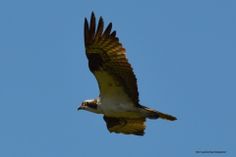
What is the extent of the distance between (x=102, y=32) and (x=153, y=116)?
2.49 m

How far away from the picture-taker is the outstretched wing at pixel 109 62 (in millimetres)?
13375

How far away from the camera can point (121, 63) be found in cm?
1355

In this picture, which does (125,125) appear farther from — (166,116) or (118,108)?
(166,116)

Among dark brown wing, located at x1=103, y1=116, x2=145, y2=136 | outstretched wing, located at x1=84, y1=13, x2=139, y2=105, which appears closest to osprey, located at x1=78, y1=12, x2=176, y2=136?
outstretched wing, located at x1=84, y1=13, x2=139, y2=105

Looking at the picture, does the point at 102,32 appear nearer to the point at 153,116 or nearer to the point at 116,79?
the point at 116,79

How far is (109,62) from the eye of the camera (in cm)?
1368

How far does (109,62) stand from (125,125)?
245 cm

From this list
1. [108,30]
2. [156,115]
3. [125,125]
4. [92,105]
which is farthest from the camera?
[125,125]

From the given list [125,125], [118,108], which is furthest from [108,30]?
[125,125]

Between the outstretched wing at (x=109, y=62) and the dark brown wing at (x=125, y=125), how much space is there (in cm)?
148

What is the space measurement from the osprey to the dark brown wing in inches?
36.0

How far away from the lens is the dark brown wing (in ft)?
49.9

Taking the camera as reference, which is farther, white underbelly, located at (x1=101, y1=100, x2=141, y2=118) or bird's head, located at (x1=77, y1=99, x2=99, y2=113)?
bird's head, located at (x1=77, y1=99, x2=99, y2=113)

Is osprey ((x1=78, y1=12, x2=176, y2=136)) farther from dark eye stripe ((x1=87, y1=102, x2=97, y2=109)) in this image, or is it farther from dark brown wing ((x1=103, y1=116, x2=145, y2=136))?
dark brown wing ((x1=103, y1=116, x2=145, y2=136))
